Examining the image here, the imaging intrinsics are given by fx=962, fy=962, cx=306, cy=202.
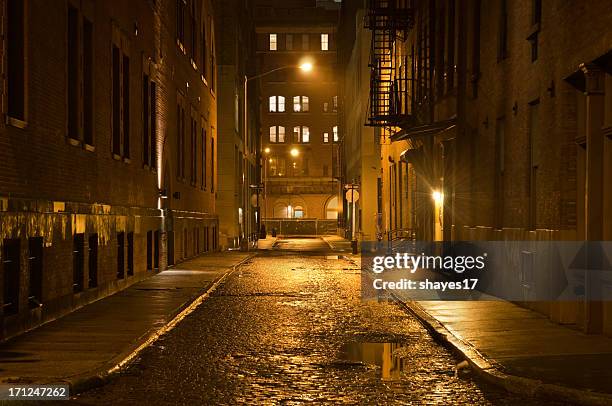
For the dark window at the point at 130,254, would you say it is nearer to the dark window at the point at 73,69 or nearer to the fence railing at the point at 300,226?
the dark window at the point at 73,69

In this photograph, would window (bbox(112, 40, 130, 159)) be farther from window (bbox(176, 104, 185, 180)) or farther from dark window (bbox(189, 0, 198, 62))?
dark window (bbox(189, 0, 198, 62))

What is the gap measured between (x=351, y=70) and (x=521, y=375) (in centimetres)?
6310

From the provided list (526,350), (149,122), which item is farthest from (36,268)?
(149,122)

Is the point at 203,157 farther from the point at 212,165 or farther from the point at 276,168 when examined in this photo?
the point at 276,168

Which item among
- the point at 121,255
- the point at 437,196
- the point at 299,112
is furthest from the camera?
the point at 299,112

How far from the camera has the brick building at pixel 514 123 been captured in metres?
13.5

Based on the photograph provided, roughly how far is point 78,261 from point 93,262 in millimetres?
1254

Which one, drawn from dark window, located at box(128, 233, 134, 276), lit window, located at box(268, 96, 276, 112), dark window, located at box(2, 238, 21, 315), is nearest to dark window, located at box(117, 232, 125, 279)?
dark window, located at box(128, 233, 134, 276)

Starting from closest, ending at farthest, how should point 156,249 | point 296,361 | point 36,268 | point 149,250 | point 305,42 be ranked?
point 296,361
point 36,268
point 149,250
point 156,249
point 305,42

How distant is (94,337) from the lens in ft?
43.4

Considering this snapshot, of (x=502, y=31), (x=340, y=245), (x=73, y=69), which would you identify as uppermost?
(x=502, y=31)

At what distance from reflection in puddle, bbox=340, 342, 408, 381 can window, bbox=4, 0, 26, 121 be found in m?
5.99

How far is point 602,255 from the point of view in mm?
13508

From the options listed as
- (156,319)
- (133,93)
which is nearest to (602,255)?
(156,319)
